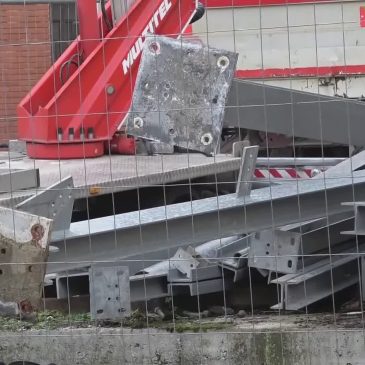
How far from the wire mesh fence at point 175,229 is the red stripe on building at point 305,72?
2.86 m

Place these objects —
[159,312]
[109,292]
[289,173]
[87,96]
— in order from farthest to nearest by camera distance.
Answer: [289,173], [87,96], [159,312], [109,292]

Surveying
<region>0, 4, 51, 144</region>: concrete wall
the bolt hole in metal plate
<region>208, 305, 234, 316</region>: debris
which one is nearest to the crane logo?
<region>0, 4, 51, 144</region>: concrete wall

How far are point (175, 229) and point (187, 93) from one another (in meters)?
0.86

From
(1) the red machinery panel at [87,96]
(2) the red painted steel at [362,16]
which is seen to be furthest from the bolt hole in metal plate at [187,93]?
(2) the red painted steel at [362,16]

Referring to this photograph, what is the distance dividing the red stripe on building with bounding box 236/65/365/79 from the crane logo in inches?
90.3

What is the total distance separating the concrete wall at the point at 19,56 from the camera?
9055mm

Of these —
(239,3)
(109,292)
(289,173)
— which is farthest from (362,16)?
(109,292)

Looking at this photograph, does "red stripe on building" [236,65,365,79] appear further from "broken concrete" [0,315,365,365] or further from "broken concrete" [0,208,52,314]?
"broken concrete" [0,208,52,314]

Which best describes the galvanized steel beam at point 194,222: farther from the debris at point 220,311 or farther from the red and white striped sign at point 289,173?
the red and white striped sign at point 289,173

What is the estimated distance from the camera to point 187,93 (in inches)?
255

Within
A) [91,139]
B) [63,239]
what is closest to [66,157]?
[91,139]

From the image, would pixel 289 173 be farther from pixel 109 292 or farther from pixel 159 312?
pixel 109 292

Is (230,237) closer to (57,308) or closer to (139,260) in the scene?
(139,260)

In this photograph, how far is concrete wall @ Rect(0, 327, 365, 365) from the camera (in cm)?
594
